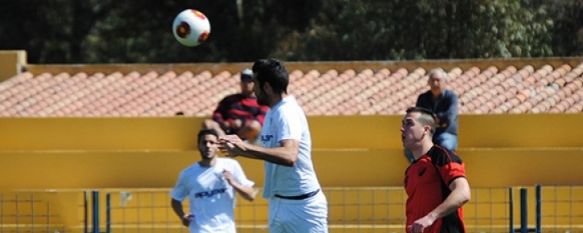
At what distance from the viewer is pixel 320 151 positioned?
15.7 m

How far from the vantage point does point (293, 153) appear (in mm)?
8461

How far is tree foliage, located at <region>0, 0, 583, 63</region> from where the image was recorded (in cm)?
2403

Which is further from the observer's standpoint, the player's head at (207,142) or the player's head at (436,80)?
the player's head at (436,80)

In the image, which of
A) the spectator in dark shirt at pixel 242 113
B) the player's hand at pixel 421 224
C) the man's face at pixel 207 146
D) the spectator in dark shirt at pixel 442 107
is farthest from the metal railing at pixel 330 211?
the player's hand at pixel 421 224

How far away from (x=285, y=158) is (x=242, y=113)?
6.41 meters

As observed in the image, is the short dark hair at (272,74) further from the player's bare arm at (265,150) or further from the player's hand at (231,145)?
the player's hand at (231,145)

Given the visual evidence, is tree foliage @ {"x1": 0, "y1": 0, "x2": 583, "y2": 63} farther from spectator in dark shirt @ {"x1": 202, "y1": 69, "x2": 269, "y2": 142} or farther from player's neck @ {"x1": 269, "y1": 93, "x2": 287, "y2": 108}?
player's neck @ {"x1": 269, "y1": 93, "x2": 287, "y2": 108}

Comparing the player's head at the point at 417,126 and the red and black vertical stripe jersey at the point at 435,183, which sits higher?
the player's head at the point at 417,126

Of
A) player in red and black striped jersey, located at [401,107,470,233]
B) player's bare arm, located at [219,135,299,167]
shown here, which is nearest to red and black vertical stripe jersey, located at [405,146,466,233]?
player in red and black striped jersey, located at [401,107,470,233]

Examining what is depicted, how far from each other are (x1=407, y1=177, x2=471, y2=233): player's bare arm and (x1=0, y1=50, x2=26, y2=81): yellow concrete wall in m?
12.3

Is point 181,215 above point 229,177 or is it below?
below

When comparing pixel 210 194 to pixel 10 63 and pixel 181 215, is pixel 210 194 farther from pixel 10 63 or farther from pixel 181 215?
pixel 10 63

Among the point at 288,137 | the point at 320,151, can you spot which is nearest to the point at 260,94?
the point at 288,137

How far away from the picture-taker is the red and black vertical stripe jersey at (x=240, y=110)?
14.7 metres
